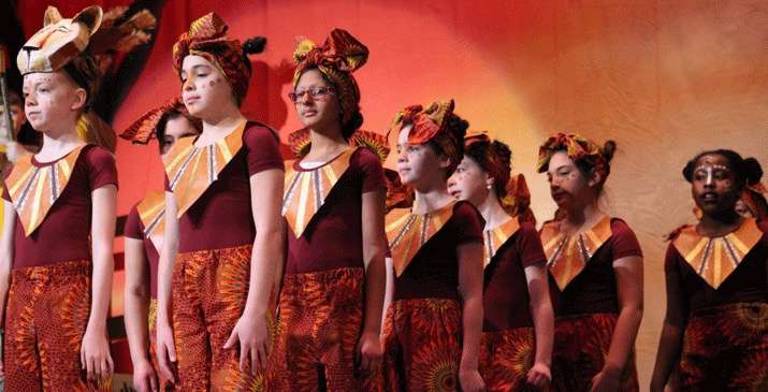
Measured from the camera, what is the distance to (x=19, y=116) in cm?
555

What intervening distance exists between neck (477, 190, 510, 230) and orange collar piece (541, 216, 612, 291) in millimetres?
309

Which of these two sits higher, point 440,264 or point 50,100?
point 50,100

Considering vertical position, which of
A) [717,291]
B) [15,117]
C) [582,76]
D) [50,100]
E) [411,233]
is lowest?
[717,291]

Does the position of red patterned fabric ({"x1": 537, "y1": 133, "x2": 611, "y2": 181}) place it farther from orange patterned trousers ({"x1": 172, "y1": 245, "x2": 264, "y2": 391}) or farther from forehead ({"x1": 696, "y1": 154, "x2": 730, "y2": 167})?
orange patterned trousers ({"x1": 172, "y1": 245, "x2": 264, "y2": 391})

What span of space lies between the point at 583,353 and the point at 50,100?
85.5 inches

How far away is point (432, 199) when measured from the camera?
4.24m

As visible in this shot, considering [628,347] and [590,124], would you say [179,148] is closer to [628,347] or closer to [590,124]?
[628,347]

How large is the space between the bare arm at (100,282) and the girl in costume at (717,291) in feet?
7.09

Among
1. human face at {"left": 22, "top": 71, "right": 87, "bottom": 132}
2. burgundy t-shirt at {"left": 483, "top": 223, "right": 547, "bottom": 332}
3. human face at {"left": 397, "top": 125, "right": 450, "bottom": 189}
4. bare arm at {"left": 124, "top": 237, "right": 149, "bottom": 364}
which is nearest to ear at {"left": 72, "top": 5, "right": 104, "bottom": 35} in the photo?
human face at {"left": 22, "top": 71, "right": 87, "bottom": 132}

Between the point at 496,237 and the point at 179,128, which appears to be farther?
the point at 179,128

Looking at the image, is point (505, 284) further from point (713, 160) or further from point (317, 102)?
point (317, 102)

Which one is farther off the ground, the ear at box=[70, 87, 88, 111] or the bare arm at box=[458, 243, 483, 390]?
the ear at box=[70, 87, 88, 111]

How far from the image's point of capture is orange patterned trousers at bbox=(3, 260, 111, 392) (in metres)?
3.73

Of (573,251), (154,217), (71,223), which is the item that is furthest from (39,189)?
(573,251)
